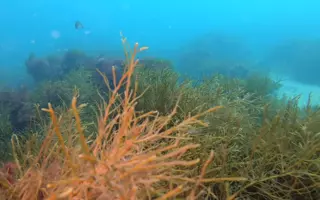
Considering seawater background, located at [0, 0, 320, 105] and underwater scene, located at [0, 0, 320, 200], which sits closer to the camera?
underwater scene, located at [0, 0, 320, 200]

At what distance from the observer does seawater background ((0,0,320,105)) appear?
2942 cm

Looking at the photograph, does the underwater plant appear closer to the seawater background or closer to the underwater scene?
the underwater scene

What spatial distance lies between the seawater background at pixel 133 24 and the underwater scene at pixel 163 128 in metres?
3.09

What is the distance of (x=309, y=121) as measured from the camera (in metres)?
2.54

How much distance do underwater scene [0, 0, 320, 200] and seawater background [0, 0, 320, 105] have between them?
3.09 meters

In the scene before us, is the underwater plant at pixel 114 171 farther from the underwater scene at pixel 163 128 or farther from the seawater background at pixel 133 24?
the seawater background at pixel 133 24

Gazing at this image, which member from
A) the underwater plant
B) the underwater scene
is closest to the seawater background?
the underwater scene

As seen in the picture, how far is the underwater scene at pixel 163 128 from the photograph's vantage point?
134 cm

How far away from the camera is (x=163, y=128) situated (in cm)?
340

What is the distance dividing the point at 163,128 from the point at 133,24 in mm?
79358

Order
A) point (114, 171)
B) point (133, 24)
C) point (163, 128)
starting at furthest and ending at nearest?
point (133, 24) < point (163, 128) < point (114, 171)

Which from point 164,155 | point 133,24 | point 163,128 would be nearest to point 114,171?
point 164,155

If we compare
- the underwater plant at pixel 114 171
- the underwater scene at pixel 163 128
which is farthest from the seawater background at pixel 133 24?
the underwater plant at pixel 114 171

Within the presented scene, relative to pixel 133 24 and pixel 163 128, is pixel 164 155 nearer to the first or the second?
pixel 163 128
